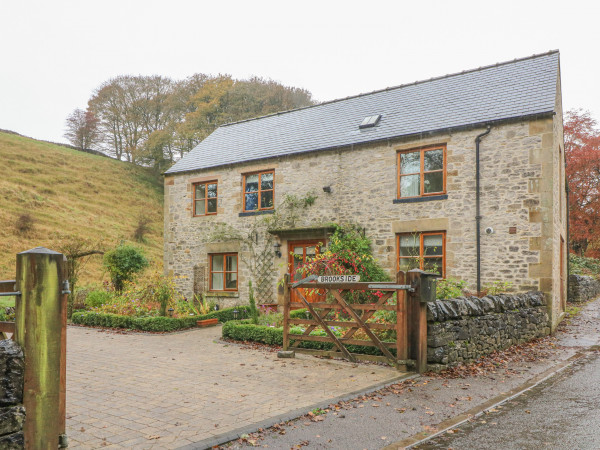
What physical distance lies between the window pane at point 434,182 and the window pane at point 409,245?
132cm

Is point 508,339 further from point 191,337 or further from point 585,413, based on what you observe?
point 191,337

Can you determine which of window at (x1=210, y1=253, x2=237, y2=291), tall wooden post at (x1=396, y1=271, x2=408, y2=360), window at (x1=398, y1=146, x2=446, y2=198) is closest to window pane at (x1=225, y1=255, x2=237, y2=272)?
window at (x1=210, y1=253, x2=237, y2=291)

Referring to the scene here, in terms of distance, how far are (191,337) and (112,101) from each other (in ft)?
115

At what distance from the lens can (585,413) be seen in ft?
17.9

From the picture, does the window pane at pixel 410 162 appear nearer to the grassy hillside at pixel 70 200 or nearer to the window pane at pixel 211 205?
the window pane at pixel 211 205

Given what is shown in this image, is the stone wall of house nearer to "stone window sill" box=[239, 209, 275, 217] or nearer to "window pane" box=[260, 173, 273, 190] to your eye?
"stone window sill" box=[239, 209, 275, 217]

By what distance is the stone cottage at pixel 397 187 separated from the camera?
11.9m

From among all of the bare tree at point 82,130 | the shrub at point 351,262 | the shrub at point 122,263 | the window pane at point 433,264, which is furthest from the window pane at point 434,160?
the bare tree at point 82,130

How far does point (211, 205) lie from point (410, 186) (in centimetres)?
739

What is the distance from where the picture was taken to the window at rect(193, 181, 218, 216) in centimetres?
1742

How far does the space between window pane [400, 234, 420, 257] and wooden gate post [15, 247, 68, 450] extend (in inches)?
417

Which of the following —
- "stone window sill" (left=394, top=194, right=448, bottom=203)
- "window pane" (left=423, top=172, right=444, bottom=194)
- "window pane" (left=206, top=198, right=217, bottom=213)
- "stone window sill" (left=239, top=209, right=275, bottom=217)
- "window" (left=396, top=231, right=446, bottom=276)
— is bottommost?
"window" (left=396, top=231, right=446, bottom=276)

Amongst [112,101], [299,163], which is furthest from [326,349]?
[112,101]

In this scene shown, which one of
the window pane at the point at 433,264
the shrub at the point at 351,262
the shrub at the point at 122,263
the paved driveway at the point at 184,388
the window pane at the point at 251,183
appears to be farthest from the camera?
the shrub at the point at 122,263
